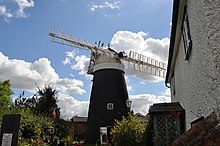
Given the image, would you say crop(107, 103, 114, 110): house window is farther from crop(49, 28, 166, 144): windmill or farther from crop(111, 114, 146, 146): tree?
crop(111, 114, 146, 146): tree

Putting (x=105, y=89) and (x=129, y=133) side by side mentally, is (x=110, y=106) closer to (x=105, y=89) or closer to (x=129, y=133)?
(x=105, y=89)

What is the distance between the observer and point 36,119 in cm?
1156

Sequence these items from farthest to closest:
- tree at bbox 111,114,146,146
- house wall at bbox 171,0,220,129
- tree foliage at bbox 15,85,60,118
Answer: tree foliage at bbox 15,85,60,118 < tree at bbox 111,114,146,146 < house wall at bbox 171,0,220,129

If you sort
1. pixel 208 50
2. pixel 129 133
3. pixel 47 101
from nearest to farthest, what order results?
1. pixel 208 50
2. pixel 129 133
3. pixel 47 101

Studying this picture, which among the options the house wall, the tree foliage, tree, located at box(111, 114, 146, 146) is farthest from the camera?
the tree foliage

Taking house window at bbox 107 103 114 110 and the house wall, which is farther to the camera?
house window at bbox 107 103 114 110

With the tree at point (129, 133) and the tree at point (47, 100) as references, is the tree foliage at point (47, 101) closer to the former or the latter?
the tree at point (47, 100)

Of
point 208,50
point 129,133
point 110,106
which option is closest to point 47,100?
point 110,106

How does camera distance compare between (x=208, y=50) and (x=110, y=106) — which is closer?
(x=208, y=50)

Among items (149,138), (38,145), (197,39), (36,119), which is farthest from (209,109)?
(36,119)

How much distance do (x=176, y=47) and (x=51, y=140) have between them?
8915 millimetres

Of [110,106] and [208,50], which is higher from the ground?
[110,106]

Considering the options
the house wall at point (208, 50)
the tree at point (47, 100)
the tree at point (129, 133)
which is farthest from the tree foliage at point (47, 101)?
the house wall at point (208, 50)

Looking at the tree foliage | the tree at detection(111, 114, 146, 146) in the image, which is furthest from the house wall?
the tree foliage
